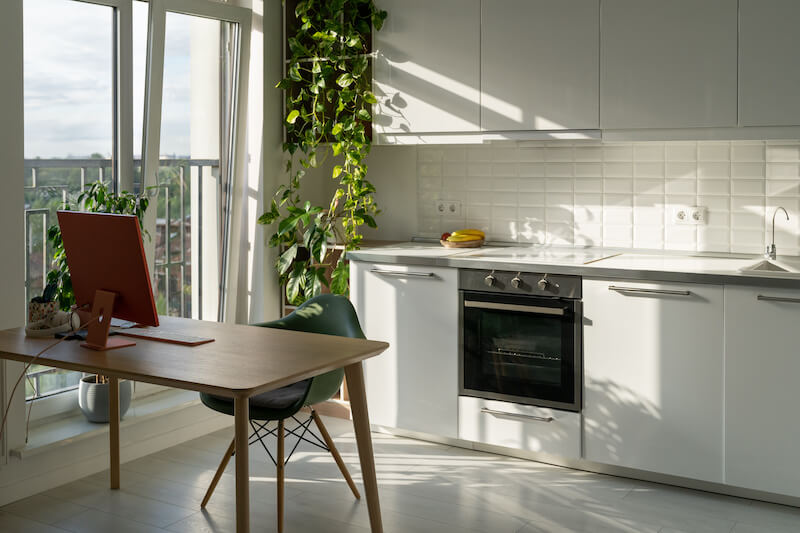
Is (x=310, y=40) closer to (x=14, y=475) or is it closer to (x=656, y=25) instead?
(x=656, y=25)

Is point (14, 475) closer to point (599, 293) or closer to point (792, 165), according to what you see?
point (599, 293)

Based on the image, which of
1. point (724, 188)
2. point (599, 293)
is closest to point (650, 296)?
point (599, 293)

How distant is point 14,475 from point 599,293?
2.60 m

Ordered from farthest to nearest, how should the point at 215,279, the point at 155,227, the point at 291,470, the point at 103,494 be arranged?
the point at 215,279 → the point at 155,227 → the point at 291,470 → the point at 103,494

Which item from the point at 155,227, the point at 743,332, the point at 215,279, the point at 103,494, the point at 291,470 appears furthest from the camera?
the point at 215,279

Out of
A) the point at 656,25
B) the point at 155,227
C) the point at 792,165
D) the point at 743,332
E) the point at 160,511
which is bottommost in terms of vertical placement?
the point at 160,511

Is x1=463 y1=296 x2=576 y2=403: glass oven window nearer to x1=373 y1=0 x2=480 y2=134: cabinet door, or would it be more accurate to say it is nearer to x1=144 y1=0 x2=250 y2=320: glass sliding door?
x1=373 y1=0 x2=480 y2=134: cabinet door

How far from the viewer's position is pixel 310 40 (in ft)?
15.3

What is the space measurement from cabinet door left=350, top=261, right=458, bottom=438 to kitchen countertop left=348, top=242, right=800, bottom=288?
7 cm

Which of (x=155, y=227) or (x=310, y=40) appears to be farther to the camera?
(x=310, y=40)

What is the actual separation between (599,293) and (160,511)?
2.06 metres

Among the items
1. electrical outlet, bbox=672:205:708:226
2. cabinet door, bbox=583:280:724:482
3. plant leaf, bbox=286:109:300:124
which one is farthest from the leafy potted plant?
electrical outlet, bbox=672:205:708:226

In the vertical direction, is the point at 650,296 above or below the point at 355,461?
above

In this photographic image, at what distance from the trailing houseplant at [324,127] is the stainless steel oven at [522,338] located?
80 centimetres
